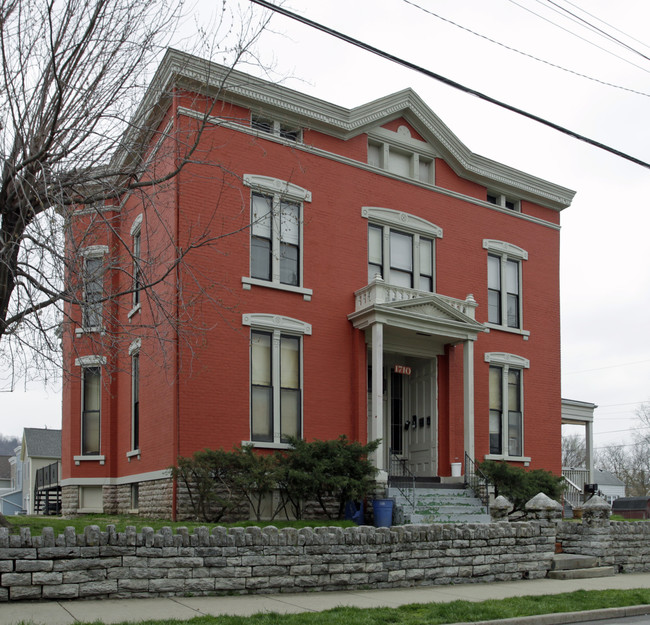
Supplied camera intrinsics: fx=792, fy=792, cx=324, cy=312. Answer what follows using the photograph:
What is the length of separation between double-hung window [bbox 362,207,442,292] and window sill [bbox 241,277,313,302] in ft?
7.01

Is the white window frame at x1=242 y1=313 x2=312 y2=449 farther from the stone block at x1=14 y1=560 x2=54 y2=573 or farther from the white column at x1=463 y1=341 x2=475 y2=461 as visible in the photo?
the stone block at x1=14 y1=560 x2=54 y2=573

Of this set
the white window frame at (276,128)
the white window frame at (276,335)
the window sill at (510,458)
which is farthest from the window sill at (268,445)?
the white window frame at (276,128)

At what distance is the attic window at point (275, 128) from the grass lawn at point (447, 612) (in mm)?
12258

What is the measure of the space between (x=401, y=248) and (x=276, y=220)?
3.94 metres

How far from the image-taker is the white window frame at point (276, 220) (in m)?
18.6

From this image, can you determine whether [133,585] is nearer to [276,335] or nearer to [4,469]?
[276,335]

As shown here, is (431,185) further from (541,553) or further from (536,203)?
(541,553)

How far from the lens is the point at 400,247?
21.6 metres

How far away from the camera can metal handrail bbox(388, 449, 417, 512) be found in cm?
1806

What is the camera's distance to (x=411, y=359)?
22.2m

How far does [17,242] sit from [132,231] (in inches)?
389

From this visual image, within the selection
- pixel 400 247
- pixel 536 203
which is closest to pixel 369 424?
pixel 400 247

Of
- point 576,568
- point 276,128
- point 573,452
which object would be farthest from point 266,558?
point 573,452

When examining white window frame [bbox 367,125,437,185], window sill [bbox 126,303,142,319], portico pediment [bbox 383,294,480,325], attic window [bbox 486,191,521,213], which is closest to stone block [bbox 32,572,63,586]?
window sill [bbox 126,303,142,319]
